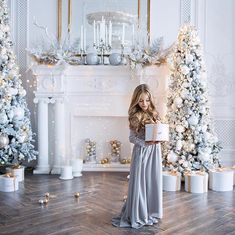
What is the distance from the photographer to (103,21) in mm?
5715

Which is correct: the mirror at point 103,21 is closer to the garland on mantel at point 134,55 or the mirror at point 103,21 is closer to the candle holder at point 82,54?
the candle holder at point 82,54

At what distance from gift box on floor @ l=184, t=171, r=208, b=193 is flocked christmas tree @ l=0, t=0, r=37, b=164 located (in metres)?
2.30

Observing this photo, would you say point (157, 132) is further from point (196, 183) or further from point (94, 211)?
point (196, 183)

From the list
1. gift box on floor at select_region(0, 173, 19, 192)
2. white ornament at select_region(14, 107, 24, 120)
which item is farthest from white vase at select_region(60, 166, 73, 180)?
white ornament at select_region(14, 107, 24, 120)

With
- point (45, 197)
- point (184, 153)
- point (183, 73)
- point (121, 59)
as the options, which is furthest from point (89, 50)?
point (45, 197)

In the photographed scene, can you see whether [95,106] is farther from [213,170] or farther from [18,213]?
[18,213]

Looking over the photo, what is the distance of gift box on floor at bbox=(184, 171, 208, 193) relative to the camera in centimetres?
436

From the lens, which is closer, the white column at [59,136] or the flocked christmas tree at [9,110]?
the flocked christmas tree at [9,110]

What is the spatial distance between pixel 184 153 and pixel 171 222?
5.42 feet

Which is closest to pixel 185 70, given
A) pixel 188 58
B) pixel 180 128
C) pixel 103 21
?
pixel 188 58

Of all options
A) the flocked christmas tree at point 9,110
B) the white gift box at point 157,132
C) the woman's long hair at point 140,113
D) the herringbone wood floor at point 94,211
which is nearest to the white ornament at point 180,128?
the herringbone wood floor at point 94,211

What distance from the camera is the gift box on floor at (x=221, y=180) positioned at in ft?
14.6

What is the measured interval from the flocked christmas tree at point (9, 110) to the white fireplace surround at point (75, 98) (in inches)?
22.1

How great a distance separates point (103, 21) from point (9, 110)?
221cm
